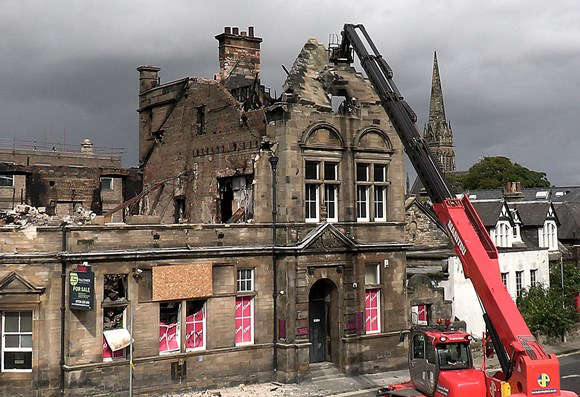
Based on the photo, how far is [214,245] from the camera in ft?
87.9

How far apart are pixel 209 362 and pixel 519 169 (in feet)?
250

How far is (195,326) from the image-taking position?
2641 cm

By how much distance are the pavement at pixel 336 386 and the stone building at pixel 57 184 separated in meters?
14.4

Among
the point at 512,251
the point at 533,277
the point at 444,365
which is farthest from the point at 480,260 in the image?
the point at 533,277

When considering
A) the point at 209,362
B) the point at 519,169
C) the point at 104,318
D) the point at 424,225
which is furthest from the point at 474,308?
the point at 519,169

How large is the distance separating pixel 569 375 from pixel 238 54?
20.8 m

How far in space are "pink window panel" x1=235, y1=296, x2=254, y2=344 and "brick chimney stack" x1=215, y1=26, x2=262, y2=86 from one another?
39.2ft

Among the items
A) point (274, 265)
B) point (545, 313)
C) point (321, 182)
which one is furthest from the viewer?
point (545, 313)

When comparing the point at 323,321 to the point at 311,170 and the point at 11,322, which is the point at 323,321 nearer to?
the point at 311,170

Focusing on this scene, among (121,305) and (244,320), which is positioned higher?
(121,305)

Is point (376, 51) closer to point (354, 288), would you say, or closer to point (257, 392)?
→ point (354, 288)

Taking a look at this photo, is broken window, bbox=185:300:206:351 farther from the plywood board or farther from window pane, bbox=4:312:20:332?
window pane, bbox=4:312:20:332

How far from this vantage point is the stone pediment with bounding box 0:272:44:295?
2283 centimetres

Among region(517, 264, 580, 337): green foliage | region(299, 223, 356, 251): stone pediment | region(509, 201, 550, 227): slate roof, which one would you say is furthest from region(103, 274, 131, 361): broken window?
region(509, 201, 550, 227): slate roof
